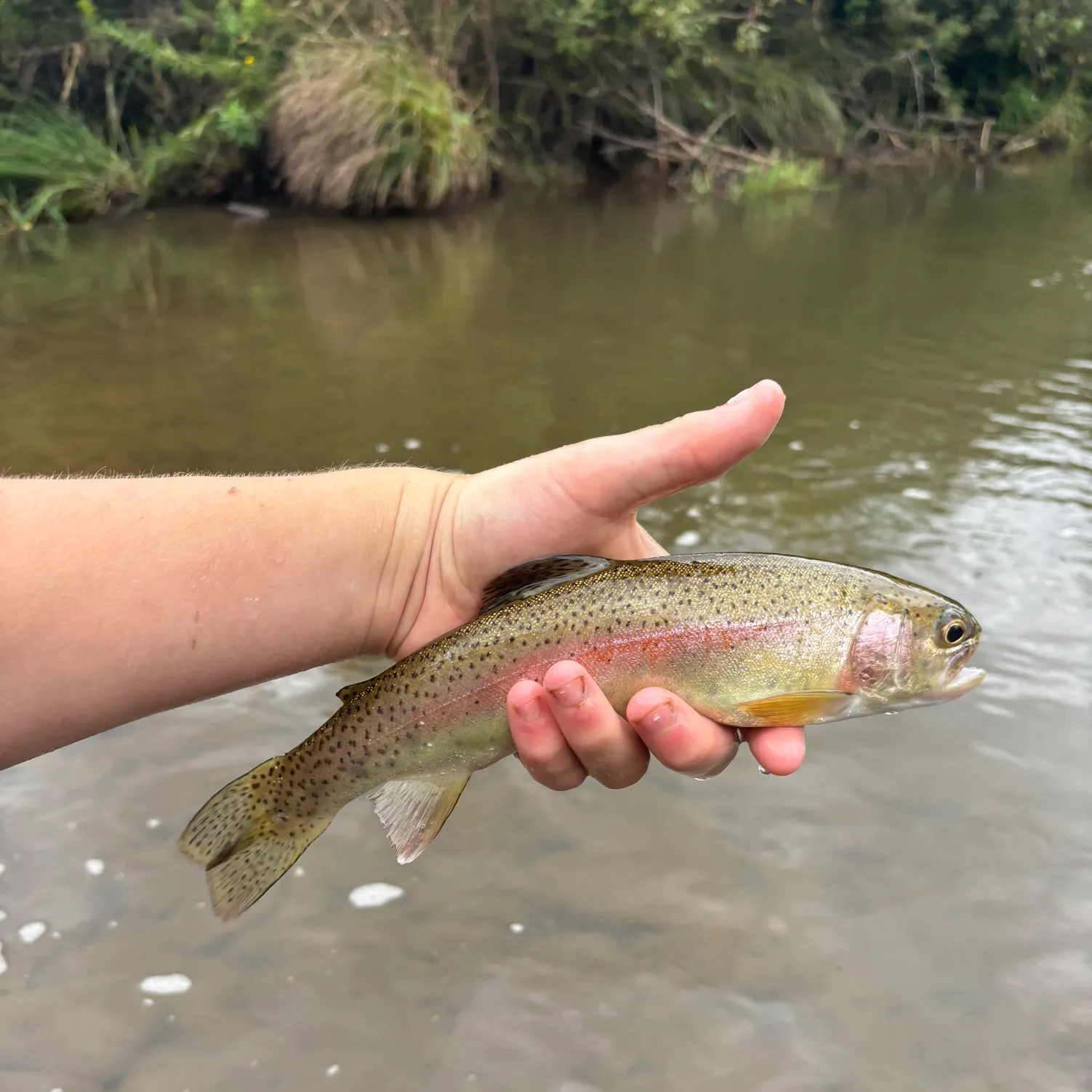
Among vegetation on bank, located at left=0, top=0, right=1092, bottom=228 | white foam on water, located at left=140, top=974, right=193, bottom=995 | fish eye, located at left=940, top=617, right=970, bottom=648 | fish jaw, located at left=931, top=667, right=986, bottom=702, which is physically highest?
vegetation on bank, located at left=0, top=0, right=1092, bottom=228

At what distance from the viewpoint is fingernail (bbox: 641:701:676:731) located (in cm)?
211

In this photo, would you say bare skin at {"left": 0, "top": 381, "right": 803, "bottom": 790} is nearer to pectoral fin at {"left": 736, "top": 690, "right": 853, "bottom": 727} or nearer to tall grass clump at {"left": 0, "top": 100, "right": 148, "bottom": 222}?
pectoral fin at {"left": 736, "top": 690, "right": 853, "bottom": 727}

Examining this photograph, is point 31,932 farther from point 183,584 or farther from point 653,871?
point 653,871

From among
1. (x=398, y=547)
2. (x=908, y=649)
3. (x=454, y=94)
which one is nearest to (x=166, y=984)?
(x=398, y=547)

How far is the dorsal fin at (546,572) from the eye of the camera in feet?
7.55

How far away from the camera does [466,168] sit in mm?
16234

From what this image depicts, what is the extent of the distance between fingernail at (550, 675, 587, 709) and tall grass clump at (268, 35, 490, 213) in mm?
14870

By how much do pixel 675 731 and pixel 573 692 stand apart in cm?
26

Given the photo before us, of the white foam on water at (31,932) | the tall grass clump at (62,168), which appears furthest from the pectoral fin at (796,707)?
the tall grass clump at (62,168)

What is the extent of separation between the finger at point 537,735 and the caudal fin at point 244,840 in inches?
23.4

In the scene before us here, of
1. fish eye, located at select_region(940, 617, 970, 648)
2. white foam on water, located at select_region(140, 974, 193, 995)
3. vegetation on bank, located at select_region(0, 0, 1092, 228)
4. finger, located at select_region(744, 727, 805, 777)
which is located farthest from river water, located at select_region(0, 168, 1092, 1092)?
vegetation on bank, located at select_region(0, 0, 1092, 228)

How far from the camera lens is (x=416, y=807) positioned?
2.36 meters

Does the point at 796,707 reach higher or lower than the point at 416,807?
higher

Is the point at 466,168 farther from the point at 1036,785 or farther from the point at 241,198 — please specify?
the point at 1036,785
